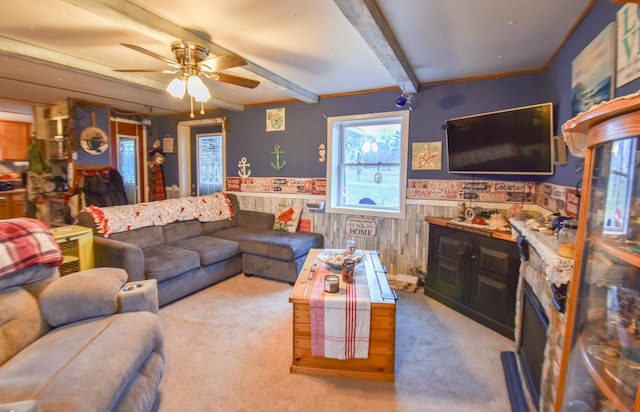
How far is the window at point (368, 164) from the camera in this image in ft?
12.2

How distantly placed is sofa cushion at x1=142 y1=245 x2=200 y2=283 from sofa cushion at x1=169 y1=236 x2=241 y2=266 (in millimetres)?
92

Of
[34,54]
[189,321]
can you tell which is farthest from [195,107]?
[189,321]

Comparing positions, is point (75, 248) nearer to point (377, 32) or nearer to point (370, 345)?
point (370, 345)

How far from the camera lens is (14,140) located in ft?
18.1

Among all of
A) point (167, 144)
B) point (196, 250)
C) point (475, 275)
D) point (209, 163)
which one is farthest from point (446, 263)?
point (167, 144)

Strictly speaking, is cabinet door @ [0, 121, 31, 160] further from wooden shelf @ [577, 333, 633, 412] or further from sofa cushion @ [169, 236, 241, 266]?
wooden shelf @ [577, 333, 633, 412]

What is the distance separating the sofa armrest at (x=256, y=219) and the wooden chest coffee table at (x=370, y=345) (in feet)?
7.82

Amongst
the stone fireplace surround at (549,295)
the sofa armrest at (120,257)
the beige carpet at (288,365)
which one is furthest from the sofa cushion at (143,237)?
the stone fireplace surround at (549,295)

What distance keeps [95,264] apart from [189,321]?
1.04 m

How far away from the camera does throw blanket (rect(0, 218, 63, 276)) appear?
5.28 feet

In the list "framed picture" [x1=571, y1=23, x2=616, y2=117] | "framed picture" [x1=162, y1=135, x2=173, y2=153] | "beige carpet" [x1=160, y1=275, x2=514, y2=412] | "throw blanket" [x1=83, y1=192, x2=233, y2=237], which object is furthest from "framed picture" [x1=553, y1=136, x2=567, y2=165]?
"framed picture" [x1=162, y1=135, x2=173, y2=153]

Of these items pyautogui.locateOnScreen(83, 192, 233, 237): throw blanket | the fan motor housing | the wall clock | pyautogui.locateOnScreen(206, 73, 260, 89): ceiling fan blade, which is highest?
the fan motor housing

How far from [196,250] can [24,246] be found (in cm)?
171

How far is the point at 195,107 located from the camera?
195 inches
